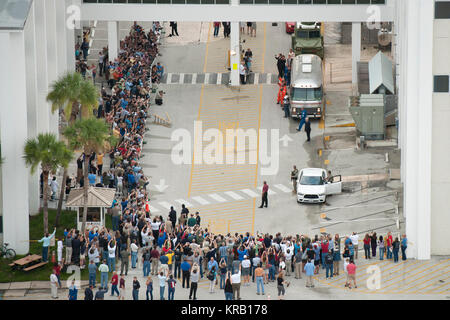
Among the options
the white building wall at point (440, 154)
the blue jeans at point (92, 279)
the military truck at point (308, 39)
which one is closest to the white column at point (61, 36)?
the military truck at point (308, 39)

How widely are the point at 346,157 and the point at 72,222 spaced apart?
1757 cm

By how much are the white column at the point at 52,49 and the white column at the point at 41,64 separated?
2240 mm

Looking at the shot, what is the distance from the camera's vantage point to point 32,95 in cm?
6569

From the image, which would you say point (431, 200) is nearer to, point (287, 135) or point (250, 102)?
point (287, 135)

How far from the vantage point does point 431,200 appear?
63.2 metres

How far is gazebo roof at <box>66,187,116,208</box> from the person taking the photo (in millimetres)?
62656

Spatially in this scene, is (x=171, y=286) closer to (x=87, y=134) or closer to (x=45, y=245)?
(x=45, y=245)

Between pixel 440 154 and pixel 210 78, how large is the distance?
25.5 m

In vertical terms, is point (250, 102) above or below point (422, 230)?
above

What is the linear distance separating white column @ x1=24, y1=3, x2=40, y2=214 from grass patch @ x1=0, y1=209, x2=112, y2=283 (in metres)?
0.95

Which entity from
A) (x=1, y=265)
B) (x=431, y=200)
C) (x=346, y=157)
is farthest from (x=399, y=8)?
(x=1, y=265)

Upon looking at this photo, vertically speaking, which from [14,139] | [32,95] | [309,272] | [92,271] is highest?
[32,95]

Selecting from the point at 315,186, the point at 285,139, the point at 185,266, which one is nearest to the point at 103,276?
the point at 185,266

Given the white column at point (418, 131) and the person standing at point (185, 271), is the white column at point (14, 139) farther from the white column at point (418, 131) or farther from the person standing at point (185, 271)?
the white column at point (418, 131)
